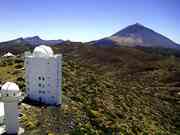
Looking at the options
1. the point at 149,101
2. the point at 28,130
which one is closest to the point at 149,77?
the point at 149,101

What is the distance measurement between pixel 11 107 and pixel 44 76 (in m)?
9.63

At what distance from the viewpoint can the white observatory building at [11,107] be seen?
29.7 m

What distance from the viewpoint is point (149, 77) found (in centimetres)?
9969

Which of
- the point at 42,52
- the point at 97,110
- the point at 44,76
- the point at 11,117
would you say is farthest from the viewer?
the point at 97,110

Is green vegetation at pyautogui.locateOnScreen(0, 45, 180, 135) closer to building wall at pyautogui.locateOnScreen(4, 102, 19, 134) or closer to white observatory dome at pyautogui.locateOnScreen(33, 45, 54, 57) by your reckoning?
building wall at pyautogui.locateOnScreen(4, 102, 19, 134)

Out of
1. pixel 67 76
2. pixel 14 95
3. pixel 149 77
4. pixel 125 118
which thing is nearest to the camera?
pixel 14 95

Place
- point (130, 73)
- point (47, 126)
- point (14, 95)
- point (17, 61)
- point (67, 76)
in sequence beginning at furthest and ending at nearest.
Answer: point (130, 73) → point (17, 61) → point (67, 76) → point (47, 126) → point (14, 95)

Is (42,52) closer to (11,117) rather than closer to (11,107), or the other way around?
(11,107)

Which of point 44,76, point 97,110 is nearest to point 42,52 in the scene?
point 44,76

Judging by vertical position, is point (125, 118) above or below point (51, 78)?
below

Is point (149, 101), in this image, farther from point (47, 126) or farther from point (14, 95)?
point (14, 95)

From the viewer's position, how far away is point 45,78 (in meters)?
39.0

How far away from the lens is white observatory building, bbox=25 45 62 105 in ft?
128

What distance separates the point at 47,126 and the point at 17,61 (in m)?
29.5
